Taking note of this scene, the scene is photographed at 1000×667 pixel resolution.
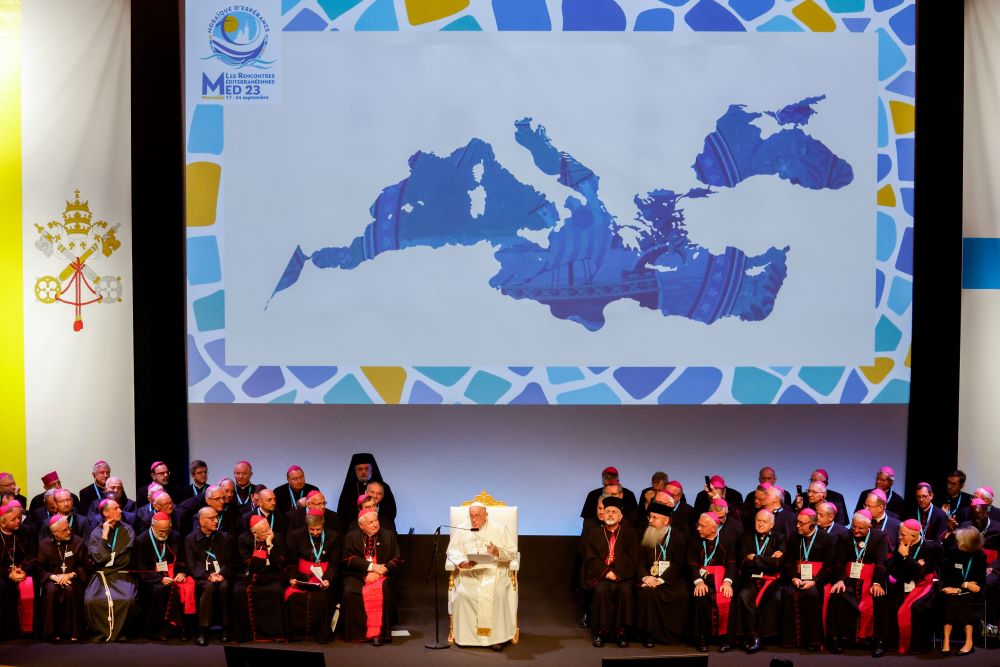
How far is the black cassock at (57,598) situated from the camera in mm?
7355

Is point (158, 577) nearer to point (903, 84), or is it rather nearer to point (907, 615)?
point (907, 615)

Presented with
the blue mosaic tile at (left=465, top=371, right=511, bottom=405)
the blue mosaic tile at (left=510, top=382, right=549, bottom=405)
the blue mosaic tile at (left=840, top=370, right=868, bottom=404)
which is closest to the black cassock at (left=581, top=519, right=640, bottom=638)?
the blue mosaic tile at (left=510, top=382, right=549, bottom=405)

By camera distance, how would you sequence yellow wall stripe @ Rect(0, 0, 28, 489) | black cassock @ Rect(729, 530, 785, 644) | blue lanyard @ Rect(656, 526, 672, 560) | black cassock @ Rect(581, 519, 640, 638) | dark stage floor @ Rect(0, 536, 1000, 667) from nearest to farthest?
dark stage floor @ Rect(0, 536, 1000, 667) < black cassock @ Rect(729, 530, 785, 644) < black cassock @ Rect(581, 519, 640, 638) < blue lanyard @ Rect(656, 526, 672, 560) < yellow wall stripe @ Rect(0, 0, 28, 489)

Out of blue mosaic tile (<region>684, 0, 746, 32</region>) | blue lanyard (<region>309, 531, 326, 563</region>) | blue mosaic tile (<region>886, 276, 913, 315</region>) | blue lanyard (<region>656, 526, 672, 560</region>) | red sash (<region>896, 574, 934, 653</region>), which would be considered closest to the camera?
red sash (<region>896, 574, 934, 653</region>)

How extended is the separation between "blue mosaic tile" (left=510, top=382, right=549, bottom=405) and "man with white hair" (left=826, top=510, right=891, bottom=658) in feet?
8.58

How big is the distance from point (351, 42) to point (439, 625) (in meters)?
4.76

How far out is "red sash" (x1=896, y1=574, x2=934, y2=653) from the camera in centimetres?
712

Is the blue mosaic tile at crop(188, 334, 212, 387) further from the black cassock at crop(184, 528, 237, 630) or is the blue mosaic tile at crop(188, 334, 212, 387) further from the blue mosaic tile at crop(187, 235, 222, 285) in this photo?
the black cassock at crop(184, 528, 237, 630)

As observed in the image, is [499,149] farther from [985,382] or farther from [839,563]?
[985,382]

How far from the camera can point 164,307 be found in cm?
884

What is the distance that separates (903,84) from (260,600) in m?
6.55

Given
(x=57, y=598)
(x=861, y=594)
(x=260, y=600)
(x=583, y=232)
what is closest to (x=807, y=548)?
(x=861, y=594)

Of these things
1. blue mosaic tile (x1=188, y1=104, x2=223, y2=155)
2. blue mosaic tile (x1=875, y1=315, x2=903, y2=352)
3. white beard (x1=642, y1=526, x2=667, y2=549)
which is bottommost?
white beard (x1=642, y1=526, x2=667, y2=549)

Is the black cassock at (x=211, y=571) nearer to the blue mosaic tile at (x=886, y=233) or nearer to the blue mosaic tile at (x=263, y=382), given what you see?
the blue mosaic tile at (x=263, y=382)
